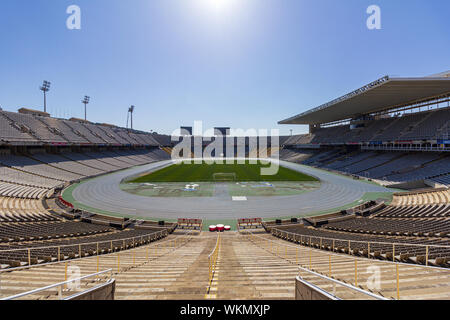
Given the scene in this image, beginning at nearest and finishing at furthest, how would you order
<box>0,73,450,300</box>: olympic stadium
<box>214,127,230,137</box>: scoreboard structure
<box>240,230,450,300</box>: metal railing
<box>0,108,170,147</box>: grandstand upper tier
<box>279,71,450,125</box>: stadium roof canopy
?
1. <box>240,230,450,300</box>: metal railing
2. <box>0,73,450,300</box>: olympic stadium
3. <box>279,71,450,125</box>: stadium roof canopy
4. <box>0,108,170,147</box>: grandstand upper tier
5. <box>214,127,230,137</box>: scoreboard structure

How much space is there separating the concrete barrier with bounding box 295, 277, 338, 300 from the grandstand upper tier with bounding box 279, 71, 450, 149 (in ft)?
120

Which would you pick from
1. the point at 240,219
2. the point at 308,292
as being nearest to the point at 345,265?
the point at 308,292

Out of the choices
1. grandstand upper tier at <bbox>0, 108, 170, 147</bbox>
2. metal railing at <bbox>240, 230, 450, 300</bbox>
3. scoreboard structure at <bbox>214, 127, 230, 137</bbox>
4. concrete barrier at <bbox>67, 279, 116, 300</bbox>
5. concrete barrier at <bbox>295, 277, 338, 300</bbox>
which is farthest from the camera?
scoreboard structure at <bbox>214, 127, 230, 137</bbox>

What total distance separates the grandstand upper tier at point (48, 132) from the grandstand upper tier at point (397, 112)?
6044 cm

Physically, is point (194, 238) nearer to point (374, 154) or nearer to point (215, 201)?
point (215, 201)

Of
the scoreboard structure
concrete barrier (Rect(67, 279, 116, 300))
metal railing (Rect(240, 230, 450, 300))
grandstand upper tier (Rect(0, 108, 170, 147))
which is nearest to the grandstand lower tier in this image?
metal railing (Rect(240, 230, 450, 300))

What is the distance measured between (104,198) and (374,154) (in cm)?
5500

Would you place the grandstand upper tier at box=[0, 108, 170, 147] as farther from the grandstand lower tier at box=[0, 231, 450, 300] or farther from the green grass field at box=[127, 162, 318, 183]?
the grandstand lower tier at box=[0, 231, 450, 300]

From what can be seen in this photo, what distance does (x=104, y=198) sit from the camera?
987 inches

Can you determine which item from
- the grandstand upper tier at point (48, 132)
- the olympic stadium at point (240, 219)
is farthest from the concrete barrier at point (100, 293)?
the grandstand upper tier at point (48, 132)

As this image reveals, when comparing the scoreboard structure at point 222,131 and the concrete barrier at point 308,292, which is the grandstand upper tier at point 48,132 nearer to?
the scoreboard structure at point 222,131

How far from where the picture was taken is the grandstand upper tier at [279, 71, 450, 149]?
32312 mm

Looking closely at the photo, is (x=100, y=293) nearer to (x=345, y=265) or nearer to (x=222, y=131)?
(x=345, y=265)
